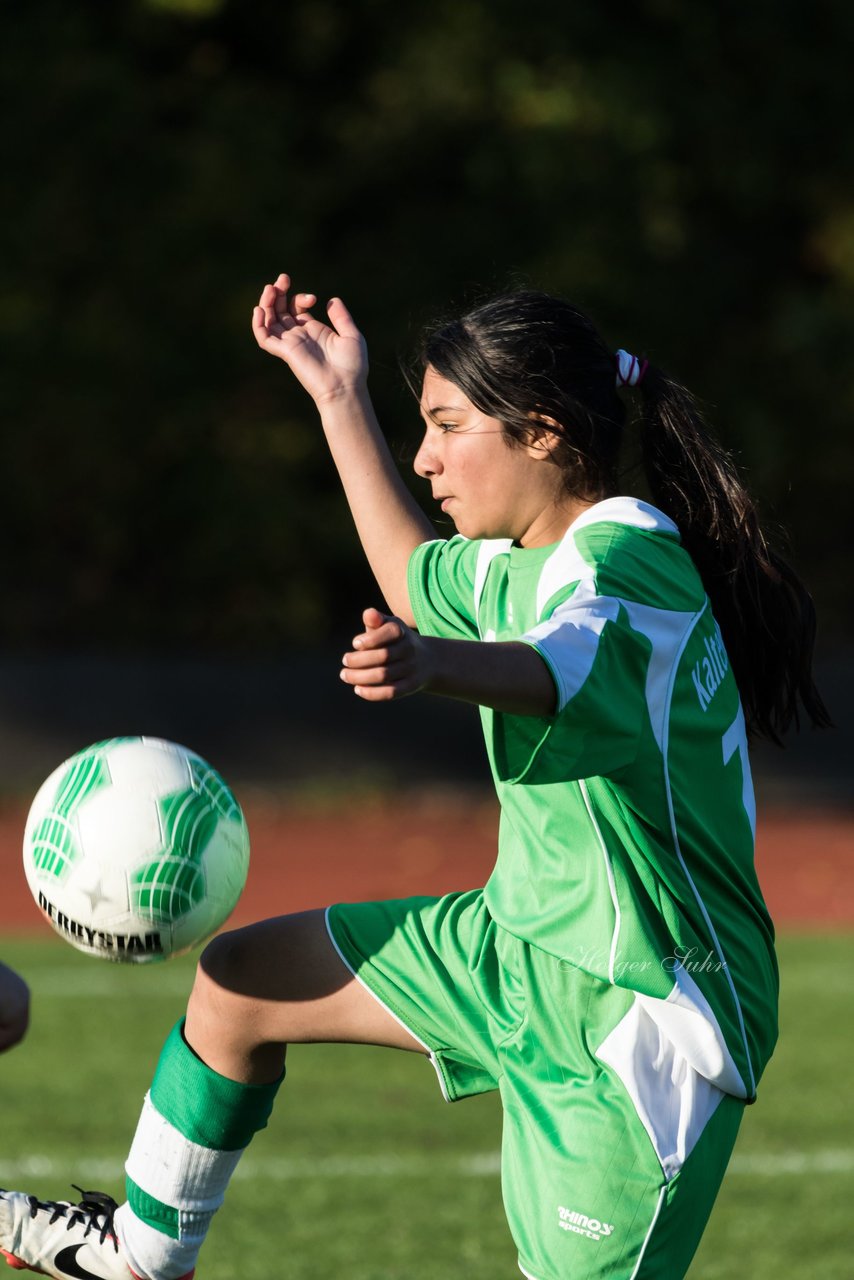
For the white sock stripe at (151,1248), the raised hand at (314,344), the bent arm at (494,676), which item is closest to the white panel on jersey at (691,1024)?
the bent arm at (494,676)

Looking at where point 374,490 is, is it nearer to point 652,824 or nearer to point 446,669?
point 652,824

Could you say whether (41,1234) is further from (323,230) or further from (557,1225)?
(323,230)

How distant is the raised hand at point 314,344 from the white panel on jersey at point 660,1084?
130 cm

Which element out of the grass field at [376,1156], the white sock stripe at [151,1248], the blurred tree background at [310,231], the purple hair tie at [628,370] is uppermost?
the blurred tree background at [310,231]

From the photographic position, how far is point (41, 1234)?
2.98 metres

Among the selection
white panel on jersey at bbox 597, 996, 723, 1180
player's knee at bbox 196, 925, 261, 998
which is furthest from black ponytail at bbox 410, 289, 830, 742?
player's knee at bbox 196, 925, 261, 998

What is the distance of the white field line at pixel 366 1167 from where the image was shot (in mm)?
4715

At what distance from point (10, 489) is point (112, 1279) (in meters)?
13.6

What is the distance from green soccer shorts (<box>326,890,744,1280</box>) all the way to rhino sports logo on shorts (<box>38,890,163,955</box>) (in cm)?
52

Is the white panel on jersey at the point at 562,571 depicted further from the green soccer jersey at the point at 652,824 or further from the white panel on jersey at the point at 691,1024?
the white panel on jersey at the point at 691,1024

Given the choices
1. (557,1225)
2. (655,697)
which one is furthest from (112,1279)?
(655,697)

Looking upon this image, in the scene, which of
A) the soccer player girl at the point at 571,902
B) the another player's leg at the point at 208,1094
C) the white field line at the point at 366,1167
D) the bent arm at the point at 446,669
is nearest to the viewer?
the bent arm at the point at 446,669

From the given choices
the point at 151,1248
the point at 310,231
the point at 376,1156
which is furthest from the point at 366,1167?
the point at 310,231

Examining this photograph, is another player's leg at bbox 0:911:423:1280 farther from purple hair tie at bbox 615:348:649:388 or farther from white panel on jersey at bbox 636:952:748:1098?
purple hair tie at bbox 615:348:649:388
